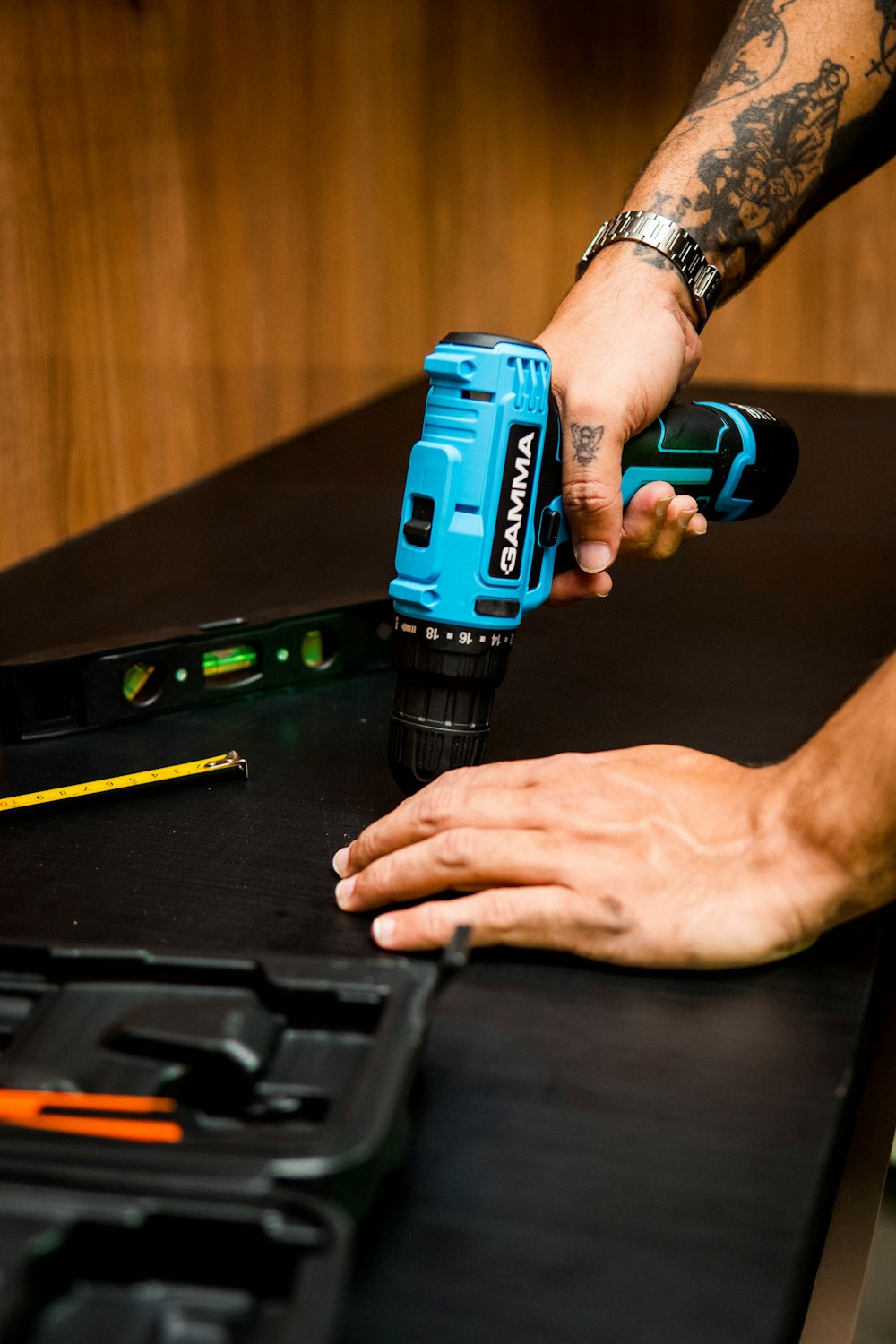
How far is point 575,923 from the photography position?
27.0 inches

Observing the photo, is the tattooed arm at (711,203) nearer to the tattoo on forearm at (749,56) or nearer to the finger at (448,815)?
the tattoo on forearm at (749,56)

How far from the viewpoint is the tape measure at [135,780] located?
89cm

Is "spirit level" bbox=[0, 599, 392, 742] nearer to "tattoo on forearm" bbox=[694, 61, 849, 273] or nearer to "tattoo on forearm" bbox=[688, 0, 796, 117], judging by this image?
"tattoo on forearm" bbox=[694, 61, 849, 273]

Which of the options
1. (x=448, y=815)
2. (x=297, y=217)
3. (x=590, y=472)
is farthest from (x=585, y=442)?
(x=297, y=217)

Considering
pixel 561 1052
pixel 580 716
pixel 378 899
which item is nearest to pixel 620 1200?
pixel 561 1052

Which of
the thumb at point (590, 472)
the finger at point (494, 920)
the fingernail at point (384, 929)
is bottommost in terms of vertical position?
the fingernail at point (384, 929)

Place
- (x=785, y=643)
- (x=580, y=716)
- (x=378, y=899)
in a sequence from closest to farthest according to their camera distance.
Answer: (x=378, y=899) < (x=580, y=716) < (x=785, y=643)

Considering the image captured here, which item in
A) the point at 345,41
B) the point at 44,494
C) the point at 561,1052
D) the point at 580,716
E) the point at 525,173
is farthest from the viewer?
the point at 525,173

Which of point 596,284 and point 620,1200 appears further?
point 596,284

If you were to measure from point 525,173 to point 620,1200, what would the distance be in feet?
8.82

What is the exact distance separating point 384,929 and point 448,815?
3.2 inches

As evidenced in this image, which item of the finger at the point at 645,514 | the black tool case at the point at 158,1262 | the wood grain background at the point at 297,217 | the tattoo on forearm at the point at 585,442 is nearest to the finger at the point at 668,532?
the finger at the point at 645,514

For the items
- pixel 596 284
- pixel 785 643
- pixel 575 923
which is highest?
pixel 596 284

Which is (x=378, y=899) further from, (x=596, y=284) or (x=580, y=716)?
(x=596, y=284)
